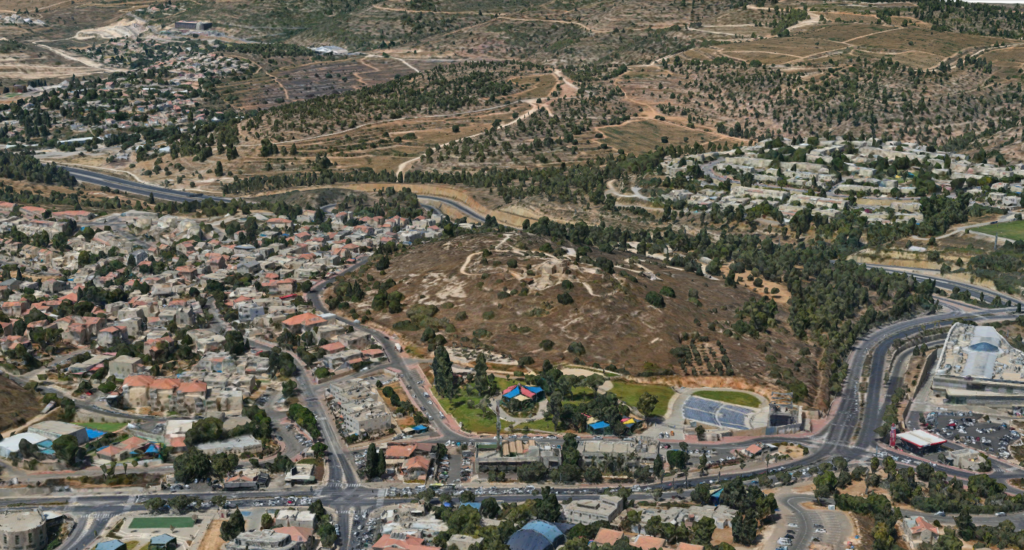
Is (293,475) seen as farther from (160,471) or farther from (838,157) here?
(838,157)

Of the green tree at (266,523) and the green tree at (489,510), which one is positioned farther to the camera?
the green tree at (489,510)

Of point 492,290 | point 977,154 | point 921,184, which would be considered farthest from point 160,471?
point 977,154

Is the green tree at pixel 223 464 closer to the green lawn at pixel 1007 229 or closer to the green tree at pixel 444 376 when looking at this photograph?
the green tree at pixel 444 376

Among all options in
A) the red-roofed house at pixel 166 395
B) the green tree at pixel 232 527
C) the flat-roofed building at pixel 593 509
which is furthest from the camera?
the red-roofed house at pixel 166 395

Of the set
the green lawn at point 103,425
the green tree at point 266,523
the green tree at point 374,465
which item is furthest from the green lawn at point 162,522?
the green lawn at point 103,425

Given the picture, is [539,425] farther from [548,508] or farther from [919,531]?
[919,531]

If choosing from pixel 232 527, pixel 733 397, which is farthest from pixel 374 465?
pixel 733 397
